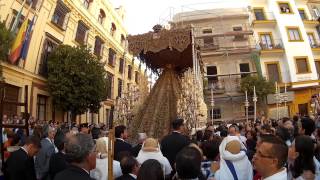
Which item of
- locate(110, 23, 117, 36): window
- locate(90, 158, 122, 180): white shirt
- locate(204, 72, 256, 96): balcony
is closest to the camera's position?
locate(90, 158, 122, 180): white shirt

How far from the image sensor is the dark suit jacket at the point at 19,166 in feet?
14.4

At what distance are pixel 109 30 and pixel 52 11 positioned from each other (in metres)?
8.00

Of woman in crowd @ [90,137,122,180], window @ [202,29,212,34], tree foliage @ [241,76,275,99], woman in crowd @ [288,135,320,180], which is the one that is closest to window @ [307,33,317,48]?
tree foliage @ [241,76,275,99]

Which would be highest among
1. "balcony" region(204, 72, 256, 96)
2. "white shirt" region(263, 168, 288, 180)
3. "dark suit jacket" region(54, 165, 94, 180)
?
"balcony" region(204, 72, 256, 96)

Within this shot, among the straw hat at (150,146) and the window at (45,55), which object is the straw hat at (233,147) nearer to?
the straw hat at (150,146)

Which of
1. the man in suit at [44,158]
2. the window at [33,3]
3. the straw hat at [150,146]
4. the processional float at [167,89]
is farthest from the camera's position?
the window at [33,3]

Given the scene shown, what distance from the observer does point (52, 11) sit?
16.9 metres

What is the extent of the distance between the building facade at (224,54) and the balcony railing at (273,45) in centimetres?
70

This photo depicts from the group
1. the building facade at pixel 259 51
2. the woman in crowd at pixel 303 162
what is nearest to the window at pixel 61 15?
the building facade at pixel 259 51

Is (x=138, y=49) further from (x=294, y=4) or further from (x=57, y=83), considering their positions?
(x=294, y=4)

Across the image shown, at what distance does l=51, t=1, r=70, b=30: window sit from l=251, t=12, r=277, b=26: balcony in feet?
43.9

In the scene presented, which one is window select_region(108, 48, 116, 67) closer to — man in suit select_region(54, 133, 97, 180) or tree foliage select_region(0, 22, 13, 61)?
tree foliage select_region(0, 22, 13, 61)

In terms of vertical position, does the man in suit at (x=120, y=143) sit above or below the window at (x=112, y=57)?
below

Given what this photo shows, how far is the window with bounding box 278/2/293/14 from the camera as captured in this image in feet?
77.9
